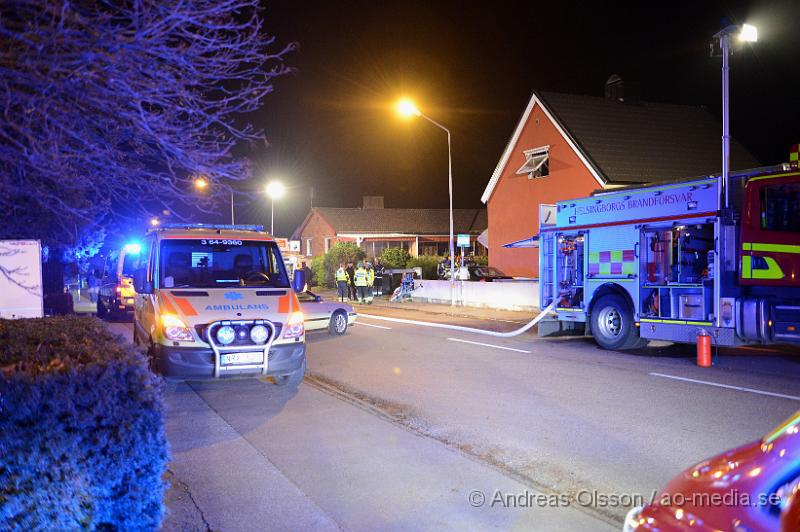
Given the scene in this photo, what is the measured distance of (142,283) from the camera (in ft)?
30.2

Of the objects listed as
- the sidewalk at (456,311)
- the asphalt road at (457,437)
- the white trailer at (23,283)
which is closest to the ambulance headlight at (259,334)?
the asphalt road at (457,437)

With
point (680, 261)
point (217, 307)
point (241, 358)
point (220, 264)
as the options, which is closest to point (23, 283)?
point (220, 264)

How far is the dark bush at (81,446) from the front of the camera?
3262 millimetres

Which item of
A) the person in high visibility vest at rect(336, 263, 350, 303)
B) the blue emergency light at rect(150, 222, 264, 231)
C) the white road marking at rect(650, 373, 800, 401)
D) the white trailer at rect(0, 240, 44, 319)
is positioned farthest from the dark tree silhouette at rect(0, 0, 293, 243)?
the person in high visibility vest at rect(336, 263, 350, 303)

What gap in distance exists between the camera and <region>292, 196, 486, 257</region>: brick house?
55.3 meters

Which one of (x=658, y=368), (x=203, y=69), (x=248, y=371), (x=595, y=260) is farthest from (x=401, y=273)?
(x=203, y=69)

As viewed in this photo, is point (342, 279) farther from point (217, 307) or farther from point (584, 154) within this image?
point (217, 307)

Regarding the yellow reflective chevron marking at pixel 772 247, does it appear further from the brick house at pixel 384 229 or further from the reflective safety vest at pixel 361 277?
the brick house at pixel 384 229

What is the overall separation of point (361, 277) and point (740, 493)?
25540 millimetres

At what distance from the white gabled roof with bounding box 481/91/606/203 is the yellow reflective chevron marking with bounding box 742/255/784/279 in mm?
15933

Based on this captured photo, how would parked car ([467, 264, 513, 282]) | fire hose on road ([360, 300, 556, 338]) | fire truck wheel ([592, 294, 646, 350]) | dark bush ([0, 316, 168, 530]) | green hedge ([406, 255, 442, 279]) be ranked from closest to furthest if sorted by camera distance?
1. dark bush ([0, 316, 168, 530])
2. fire truck wheel ([592, 294, 646, 350])
3. fire hose on road ([360, 300, 556, 338])
4. parked car ([467, 264, 513, 282])
5. green hedge ([406, 255, 442, 279])

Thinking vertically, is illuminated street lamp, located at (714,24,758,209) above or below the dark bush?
above

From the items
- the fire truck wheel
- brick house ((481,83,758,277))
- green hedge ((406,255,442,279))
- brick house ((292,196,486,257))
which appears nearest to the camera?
the fire truck wheel

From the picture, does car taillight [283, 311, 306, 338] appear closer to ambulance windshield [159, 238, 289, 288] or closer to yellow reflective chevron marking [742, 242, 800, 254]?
ambulance windshield [159, 238, 289, 288]
